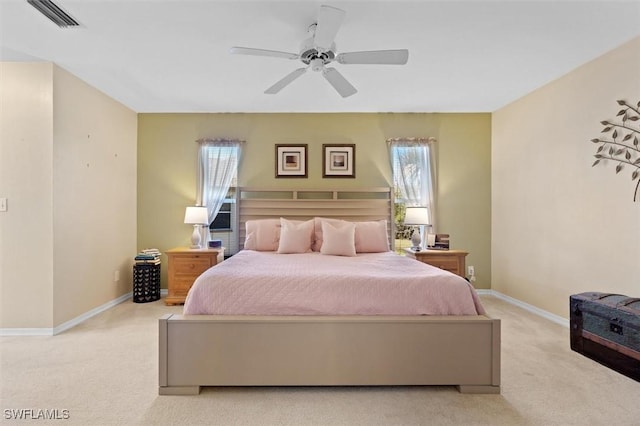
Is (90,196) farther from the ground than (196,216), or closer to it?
farther from the ground

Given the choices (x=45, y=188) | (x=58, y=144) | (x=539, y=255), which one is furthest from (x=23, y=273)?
(x=539, y=255)

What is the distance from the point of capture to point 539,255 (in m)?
3.78

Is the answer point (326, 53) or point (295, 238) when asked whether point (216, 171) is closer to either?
point (295, 238)

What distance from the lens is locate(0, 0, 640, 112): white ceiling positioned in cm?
229

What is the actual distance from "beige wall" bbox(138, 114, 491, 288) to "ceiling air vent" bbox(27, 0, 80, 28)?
221cm

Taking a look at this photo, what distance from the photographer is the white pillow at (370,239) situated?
377 centimetres

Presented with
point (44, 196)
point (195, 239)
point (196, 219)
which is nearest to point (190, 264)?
point (195, 239)

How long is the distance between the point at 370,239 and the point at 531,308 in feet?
7.03

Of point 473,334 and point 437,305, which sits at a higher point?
point 437,305

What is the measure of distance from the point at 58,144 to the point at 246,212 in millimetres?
2149

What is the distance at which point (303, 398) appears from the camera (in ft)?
6.76

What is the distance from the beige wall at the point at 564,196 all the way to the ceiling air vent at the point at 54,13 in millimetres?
4544

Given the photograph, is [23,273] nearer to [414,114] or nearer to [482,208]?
[414,114]

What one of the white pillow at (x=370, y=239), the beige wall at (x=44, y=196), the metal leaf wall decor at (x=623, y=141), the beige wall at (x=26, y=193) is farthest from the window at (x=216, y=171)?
the metal leaf wall decor at (x=623, y=141)
